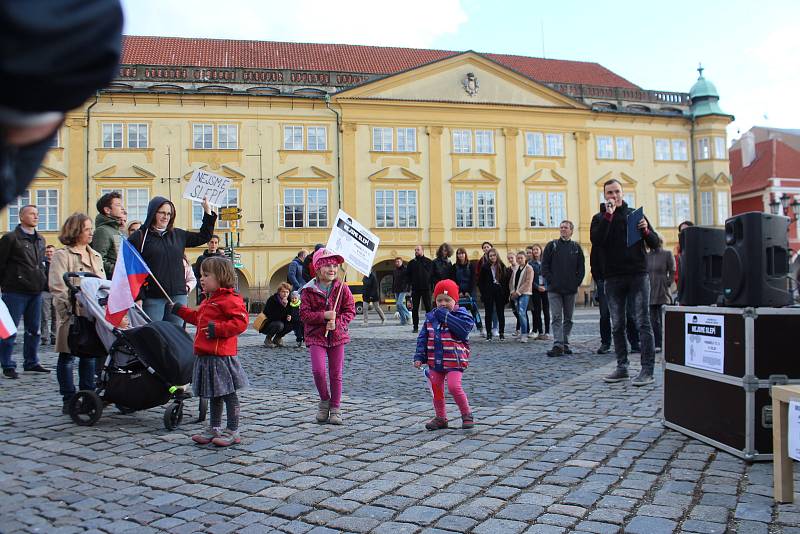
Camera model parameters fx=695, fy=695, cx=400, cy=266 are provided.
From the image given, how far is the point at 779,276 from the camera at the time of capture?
479cm

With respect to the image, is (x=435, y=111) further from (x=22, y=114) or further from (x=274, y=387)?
(x=22, y=114)

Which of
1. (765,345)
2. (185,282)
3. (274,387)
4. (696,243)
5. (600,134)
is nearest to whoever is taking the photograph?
(765,345)

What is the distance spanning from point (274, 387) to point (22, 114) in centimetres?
740

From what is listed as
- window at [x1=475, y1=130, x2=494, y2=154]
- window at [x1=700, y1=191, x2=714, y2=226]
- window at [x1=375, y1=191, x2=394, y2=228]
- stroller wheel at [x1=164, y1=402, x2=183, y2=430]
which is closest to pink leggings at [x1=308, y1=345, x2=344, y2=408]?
stroller wheel at [x1=164, y1=402, x2=183, y2=430]

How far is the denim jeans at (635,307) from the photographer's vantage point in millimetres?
8000

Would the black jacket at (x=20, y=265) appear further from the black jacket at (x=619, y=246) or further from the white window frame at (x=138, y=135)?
the white window frame at (x=138, y=135)

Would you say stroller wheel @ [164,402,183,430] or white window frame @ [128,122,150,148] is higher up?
white window frame @ [128,122,150,148]

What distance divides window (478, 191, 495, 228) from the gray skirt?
3470 cm

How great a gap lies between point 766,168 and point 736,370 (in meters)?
60.4

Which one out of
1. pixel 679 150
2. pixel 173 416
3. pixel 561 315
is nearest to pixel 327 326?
pixel 173 416

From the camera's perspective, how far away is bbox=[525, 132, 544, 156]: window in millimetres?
40562

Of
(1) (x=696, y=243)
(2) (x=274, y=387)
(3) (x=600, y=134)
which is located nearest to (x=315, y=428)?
(2) (x=274, y=387)

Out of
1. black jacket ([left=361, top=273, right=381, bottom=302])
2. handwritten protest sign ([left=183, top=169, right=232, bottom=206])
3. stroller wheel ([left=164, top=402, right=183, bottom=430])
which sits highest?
handwritten protest sign ([left=183, top=169, right=232, bottom=206])

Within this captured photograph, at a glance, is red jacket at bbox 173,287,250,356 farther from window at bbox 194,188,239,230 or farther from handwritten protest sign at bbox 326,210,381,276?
window at bbox 194,188,239,230
